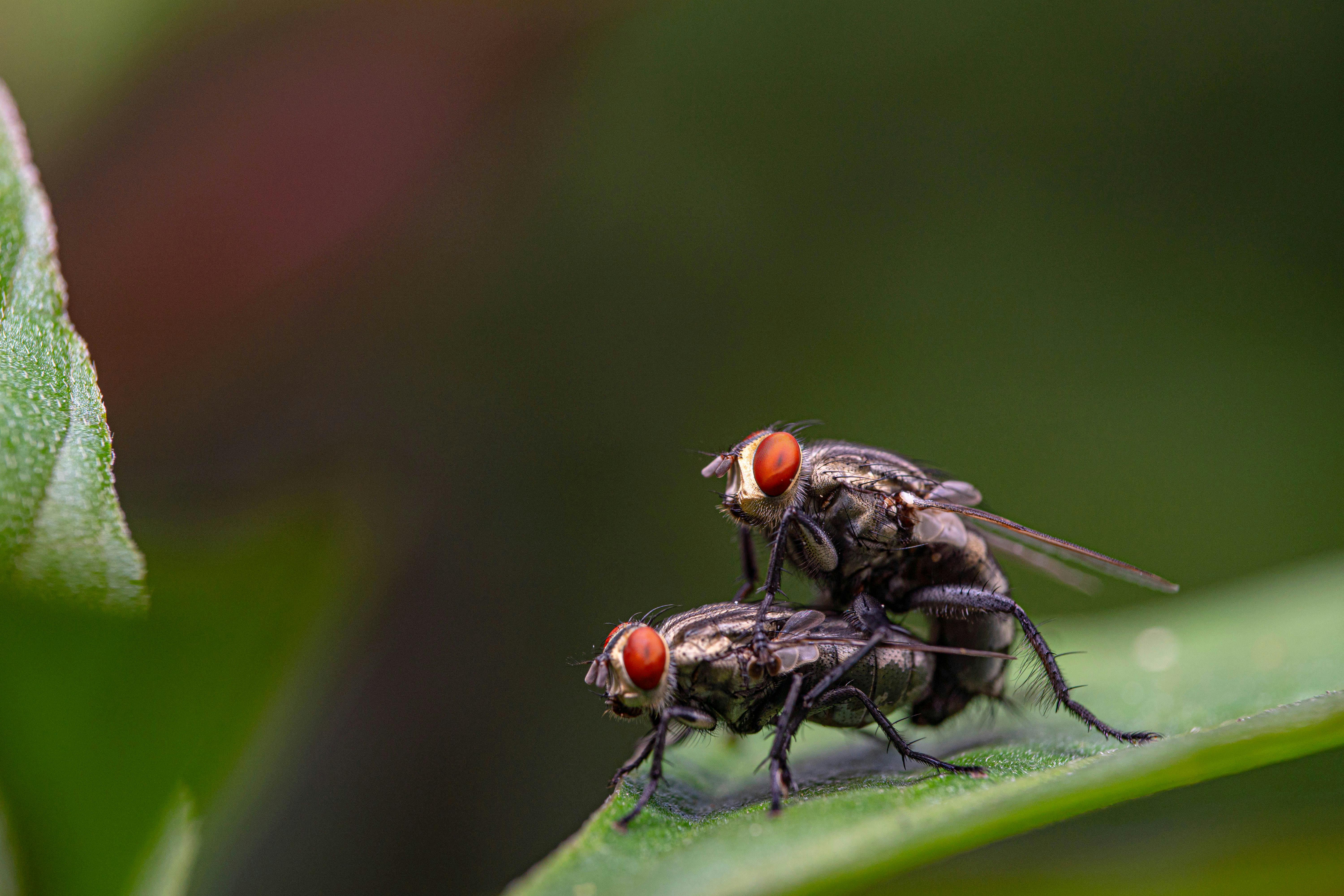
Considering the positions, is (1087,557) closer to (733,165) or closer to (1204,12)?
(733,165)

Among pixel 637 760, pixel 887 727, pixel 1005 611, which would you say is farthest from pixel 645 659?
pixel 1005 611

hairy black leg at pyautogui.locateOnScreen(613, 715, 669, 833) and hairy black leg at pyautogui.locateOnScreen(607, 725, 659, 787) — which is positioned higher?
hairy black leg at pyautogui.locateOnScreen(613, 715, 669, 833)

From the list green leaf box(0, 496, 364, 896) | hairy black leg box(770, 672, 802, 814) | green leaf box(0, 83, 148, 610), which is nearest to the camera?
green leaf box(0, 83, 148, 610)

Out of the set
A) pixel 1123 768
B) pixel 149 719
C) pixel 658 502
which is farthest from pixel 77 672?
pixel 658 502

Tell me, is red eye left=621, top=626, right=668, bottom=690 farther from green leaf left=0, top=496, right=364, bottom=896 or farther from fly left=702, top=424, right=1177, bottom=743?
green leaf left=0, top=496, right=364, bottom=896

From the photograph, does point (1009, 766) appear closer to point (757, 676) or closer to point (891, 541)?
point (757, 676)

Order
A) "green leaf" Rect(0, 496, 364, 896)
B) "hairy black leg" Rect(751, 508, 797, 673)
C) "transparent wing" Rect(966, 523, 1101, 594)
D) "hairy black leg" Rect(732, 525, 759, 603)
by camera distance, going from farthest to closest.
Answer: "transparent wing" Rect(966, 523, 1101, 594) < "hairy black leg" Rect(732, 525, 759, 603) < "hairy black leg" Rect(751, 508, 797, 673) < "green leaf" Rect(0, 496, 364, 896)

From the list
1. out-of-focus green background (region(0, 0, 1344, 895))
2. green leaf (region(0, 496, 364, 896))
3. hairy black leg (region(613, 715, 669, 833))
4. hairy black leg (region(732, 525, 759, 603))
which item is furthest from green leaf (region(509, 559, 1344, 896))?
out-of-focus green background (region(0, 0, 1344, 895))
